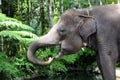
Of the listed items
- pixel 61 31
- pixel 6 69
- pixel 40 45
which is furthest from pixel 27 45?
pixel 40 45

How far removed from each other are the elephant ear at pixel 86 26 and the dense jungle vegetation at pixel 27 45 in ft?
12.5

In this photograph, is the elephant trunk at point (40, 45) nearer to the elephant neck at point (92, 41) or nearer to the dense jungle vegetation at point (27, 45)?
the elephant neck at point (92, 41)

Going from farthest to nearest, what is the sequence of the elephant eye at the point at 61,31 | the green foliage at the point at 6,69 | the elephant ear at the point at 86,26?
the green foliage at the point at 6,69, the elephant eye at the point at 61,31, the elephant ear at the point at 86,26

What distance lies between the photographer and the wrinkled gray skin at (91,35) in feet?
19.7

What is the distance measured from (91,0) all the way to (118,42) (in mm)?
10757

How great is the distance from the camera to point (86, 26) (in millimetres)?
6164

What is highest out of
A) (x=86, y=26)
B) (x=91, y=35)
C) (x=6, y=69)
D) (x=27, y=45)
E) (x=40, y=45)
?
(x=86, y=26)

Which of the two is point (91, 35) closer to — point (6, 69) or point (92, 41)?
point (92, 41)

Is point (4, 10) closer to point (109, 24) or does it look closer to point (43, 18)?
point (43, 18)

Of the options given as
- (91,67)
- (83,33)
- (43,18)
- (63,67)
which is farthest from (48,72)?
(83,33)

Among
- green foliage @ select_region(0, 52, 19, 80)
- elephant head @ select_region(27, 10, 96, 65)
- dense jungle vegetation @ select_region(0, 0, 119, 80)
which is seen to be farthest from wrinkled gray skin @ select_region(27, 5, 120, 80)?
green foliage @ select_region(0, 52, 19, 80)

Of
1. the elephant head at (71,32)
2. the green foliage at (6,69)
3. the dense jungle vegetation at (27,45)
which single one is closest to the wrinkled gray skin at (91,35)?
the elephant head at (71,32)

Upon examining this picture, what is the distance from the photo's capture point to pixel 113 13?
6113 millimetres

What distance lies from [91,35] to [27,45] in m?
5.19
